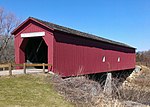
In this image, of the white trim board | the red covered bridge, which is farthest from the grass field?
the white trim board

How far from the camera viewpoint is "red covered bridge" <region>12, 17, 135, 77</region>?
14.1 metres

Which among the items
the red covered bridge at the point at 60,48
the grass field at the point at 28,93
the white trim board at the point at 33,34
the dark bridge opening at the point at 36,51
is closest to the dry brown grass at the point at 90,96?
the grass field at the point at 28,93

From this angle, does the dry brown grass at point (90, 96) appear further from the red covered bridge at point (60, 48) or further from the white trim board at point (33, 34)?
the white trim board at point (33, 34)

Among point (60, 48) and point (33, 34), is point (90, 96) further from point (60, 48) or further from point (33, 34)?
point (33, 34)

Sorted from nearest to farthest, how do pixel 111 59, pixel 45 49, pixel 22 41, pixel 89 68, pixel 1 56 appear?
pixel 22 41, pixel 45 49, pixel 89 68, pixel 111 59, pixel 1 56

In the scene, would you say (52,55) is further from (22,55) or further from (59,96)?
(59,96)

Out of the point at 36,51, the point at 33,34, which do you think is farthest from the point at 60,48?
the point at 36,51

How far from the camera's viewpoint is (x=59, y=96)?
9547 mm

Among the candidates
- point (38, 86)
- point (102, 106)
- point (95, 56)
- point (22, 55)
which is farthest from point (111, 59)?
point (102, 106)

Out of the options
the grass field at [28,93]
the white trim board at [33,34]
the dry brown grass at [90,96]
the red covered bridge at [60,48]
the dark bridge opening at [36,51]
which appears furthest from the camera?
the dark bridge opening at [36,51]

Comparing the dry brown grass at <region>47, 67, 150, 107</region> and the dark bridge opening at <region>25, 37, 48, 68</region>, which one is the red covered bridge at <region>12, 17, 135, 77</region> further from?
the dry brown grass at <region>47, 67, 150, 107</region>

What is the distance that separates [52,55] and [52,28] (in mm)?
1548

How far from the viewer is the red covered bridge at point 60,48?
14.1 metres

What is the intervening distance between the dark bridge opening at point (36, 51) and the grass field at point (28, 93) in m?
5.41
